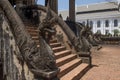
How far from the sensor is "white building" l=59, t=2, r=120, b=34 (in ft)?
214

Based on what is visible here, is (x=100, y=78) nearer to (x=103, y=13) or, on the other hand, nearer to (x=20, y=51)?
(x=20, y=51)

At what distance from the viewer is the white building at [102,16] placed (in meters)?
65.3

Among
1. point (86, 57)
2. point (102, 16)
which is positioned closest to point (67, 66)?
point (86, 57)

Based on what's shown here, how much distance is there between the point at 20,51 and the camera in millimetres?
4754

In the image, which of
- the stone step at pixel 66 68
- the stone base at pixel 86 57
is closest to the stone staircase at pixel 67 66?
the stone step at pixel 66 68

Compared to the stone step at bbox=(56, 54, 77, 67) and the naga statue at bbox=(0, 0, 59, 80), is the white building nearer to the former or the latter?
the stone step at bbox=(56, 54, 77, 67)

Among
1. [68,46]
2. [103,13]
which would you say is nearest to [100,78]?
[68,46]

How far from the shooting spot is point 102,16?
67.3 meters

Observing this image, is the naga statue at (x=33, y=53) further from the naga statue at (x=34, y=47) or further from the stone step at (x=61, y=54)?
the stone step at (x=61, y=54)

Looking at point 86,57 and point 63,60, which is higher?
point 63,60

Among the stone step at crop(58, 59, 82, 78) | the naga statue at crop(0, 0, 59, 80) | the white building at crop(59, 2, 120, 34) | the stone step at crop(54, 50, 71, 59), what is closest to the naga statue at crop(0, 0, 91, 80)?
the naga statue at crop(0, 0, 59, 80)

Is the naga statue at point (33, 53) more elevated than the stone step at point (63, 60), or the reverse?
the naga statue at point (33, 53)

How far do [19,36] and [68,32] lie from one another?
4911 mm

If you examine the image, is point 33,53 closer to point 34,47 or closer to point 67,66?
point 34,47
